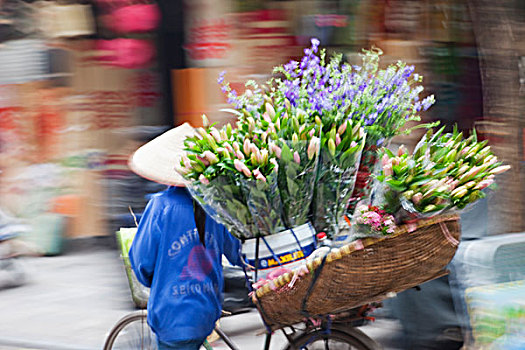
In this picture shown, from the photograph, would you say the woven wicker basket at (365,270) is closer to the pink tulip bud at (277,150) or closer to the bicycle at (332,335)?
the bicycle at (332,335)

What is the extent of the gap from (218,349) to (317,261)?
159 centimetres

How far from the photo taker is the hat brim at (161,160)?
319cm

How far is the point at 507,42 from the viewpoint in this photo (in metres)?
5.09

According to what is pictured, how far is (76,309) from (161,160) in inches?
152

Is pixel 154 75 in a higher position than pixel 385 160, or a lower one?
lower

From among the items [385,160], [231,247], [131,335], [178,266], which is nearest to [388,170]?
[385,160]

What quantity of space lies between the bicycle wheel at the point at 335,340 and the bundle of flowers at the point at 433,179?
716mm

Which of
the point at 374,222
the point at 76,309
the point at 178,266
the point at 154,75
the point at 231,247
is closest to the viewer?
the point at 374,222

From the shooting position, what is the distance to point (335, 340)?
9.94 ft

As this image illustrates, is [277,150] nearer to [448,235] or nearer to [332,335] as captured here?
[448,235]

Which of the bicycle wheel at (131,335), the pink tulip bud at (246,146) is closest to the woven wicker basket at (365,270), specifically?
the pink tulip bud at (246,146)

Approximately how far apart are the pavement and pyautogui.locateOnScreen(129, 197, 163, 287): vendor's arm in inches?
40.5

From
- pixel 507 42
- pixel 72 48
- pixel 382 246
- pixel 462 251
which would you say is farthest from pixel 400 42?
pixel 382 246

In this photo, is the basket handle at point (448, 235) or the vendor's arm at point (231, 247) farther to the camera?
the vendor's arm at point (231, 247)
